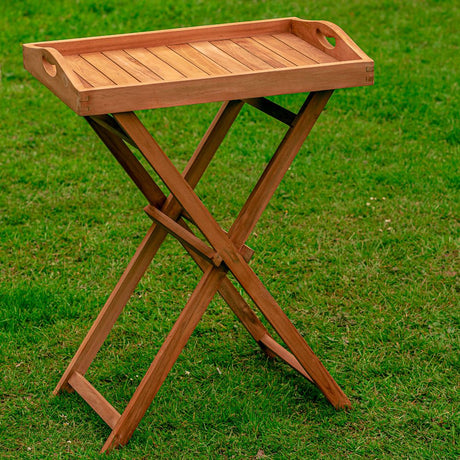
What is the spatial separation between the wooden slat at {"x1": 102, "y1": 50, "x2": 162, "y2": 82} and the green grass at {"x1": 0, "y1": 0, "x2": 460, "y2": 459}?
141 cm

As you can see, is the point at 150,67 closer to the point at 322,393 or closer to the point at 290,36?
the point at 290,36

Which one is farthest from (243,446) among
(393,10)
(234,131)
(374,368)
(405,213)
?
(393,10)

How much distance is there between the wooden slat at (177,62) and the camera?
2787 millimetres

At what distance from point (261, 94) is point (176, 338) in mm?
963

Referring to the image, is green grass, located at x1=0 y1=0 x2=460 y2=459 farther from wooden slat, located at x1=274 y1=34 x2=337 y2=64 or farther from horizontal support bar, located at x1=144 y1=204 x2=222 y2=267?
wooden slat, located at x1=274 y1=34 x2=337 y2=64

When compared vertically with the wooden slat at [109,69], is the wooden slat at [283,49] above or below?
above

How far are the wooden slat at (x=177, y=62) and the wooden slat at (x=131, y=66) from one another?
0.10 meters

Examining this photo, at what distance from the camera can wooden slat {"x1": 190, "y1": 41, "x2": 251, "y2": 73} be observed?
2.86 metres

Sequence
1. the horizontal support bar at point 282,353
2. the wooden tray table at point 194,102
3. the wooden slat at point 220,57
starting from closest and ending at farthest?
1. the wooden tray table at point 194,102
2. the wooden slat at point 220,57
3. the horizontal support bar at point 282,353

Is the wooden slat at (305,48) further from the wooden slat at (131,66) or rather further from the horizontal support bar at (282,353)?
the horizontal support bar at (282,353)

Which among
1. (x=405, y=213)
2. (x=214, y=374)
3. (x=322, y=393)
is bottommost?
(x=214, y=374)

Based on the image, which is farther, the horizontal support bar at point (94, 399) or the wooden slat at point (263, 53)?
the horizontal support bar at point (94, 399)

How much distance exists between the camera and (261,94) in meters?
2.68

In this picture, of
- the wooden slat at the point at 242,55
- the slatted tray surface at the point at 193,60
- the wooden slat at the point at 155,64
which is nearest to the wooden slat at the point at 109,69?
the slatted tray surface at the point at 193,60
